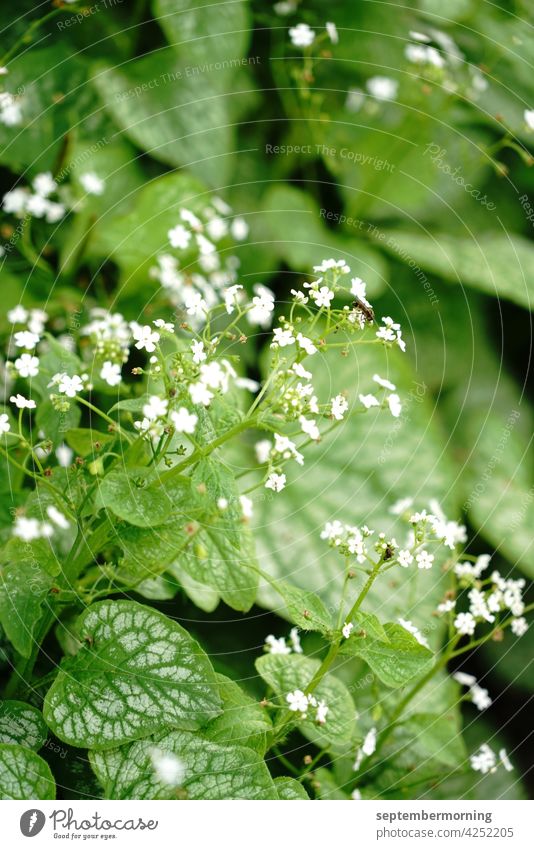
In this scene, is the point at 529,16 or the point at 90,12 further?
the point at 529,16

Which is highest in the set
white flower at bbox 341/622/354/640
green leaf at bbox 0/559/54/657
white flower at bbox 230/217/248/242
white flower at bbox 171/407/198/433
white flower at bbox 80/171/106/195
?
white flower at bbox 80/171/106/195

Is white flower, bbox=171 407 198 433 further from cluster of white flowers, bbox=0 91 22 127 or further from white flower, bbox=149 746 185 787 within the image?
cluster of white flowers, bbox=0 91 22 127

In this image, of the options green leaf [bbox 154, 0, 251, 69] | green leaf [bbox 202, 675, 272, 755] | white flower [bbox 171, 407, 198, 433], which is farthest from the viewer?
green leaf [bbox 154, 0, 251, 69]

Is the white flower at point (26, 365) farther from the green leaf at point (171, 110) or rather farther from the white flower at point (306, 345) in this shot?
the green leaf at point (171, 110)

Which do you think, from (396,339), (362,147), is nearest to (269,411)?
(396,339)

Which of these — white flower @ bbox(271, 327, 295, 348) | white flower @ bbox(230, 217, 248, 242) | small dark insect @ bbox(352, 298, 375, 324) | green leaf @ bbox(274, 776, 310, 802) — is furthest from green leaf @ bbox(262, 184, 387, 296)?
green leaf @ bbox(274, 776, 310, 802)
